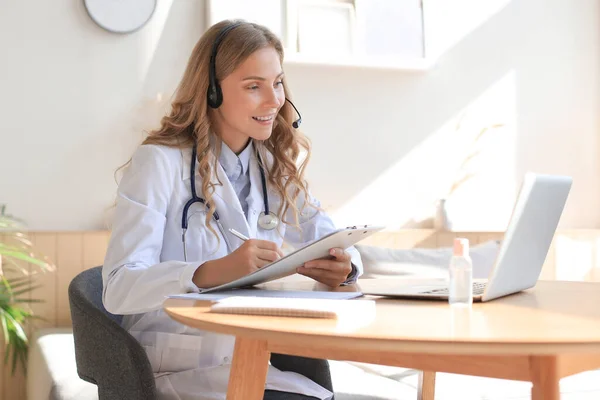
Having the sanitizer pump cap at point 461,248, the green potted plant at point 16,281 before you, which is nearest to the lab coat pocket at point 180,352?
the sanitizer pump cap at point 461,248

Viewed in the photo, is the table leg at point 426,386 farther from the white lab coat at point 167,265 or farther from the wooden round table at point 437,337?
the wooden round table at point 437,337

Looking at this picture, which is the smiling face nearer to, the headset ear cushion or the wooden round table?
the headset ear cushion

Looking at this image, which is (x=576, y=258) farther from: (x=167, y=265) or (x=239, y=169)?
(x=167, y=265)

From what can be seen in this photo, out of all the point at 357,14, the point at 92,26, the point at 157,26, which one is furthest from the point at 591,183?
the point at 92,26

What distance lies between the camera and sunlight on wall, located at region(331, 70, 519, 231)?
3.95 meters

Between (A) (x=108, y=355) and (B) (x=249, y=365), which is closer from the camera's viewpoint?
(B) (x=249, y=365)

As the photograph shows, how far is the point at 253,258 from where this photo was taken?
1.53 m

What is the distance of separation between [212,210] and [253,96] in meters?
0.33

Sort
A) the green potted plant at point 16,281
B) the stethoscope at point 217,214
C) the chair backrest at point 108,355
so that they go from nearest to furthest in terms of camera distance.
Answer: the chair backrest at point 108,355 < the stethoscope at point 217,214 < the green potted plant at point 16,281

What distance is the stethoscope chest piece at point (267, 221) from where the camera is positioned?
205cm

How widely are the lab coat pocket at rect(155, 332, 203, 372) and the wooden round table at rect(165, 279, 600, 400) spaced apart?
0.32m

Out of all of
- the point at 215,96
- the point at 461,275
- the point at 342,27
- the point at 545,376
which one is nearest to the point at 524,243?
the point at 461,275

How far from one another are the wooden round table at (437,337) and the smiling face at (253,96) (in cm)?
68

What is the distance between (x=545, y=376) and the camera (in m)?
1.10
